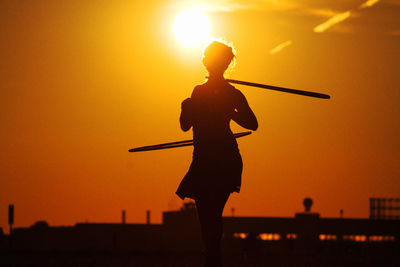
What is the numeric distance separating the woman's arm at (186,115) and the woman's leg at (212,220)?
2.87ft

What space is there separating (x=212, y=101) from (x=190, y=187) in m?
1.04

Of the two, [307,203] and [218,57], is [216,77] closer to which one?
[218,57]

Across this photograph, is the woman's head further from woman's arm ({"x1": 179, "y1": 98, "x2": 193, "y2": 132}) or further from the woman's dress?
woman's arm ({"x1": 179, "y1": 98, "x2": 193, "y2": 132})

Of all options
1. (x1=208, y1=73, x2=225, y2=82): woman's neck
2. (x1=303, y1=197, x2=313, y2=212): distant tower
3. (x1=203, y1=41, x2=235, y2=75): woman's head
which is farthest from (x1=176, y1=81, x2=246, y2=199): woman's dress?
(x1=303, y1=197, x2=313, y2=212): distant tower

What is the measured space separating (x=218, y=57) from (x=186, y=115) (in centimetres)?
79

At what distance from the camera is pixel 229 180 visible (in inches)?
406

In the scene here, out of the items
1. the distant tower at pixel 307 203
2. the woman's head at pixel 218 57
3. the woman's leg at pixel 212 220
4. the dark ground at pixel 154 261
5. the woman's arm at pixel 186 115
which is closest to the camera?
the woman's leg at pixel 212 220

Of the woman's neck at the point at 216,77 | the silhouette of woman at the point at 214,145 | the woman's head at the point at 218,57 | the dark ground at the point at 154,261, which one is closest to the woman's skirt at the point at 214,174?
the silhouette of woman at the point at 214,145

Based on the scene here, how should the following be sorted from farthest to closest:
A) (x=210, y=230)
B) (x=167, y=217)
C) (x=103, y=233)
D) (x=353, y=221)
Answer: (x=103, y=233) → (x=167, y=217) → (x=353, y=221) → (x=210, y=230)

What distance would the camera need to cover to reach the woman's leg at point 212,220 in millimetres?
10211

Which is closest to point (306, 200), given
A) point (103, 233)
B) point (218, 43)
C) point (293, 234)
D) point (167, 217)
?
point (293, 234)

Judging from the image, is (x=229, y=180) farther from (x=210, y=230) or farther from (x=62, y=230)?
(x=62, y=230)

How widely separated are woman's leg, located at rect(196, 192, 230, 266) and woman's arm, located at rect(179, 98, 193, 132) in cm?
88

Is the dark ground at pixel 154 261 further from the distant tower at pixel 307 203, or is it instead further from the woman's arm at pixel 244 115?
the distant tower at pixel 307 203
